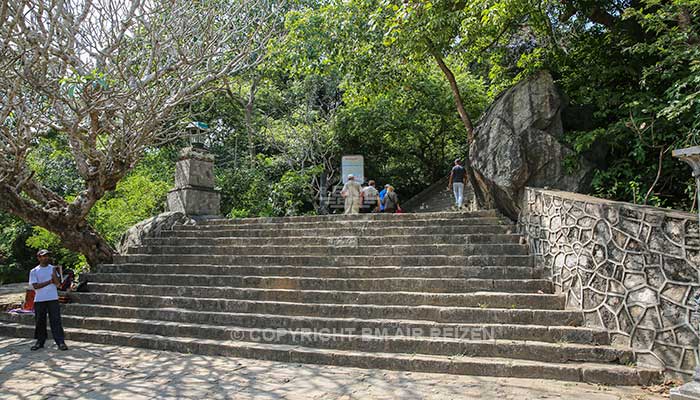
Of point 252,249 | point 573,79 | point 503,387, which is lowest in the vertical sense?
point 503,387

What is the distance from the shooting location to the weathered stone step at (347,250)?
6.75 meters

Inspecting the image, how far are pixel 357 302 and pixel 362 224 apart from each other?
2.40 m

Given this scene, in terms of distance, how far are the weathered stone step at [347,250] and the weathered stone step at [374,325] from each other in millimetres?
1665

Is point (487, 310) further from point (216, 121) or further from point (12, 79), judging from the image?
point (216, 121)

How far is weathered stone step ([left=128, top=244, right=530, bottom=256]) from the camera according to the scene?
22.2 ft

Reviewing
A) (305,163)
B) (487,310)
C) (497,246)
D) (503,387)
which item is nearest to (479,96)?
(305,163)

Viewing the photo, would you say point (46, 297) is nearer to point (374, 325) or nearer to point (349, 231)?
point (374, 325)

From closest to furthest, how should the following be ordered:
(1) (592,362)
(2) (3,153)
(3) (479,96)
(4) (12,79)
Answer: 1. (1) (592,362)
2. (4) (12,79)
3. (2) (3,153)
4. (3) (479,96)

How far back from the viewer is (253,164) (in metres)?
17.0

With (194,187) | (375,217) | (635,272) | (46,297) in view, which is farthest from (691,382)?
(194,187)

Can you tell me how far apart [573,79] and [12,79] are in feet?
30.5

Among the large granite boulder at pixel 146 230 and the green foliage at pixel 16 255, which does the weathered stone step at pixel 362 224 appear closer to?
the large granite boulder at pixel 146 230

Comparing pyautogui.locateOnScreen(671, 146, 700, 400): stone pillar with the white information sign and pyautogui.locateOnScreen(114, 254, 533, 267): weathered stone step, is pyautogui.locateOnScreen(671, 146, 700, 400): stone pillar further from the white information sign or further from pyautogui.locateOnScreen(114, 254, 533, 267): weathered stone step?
the white information sign

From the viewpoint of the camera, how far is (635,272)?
4559 millimetres
